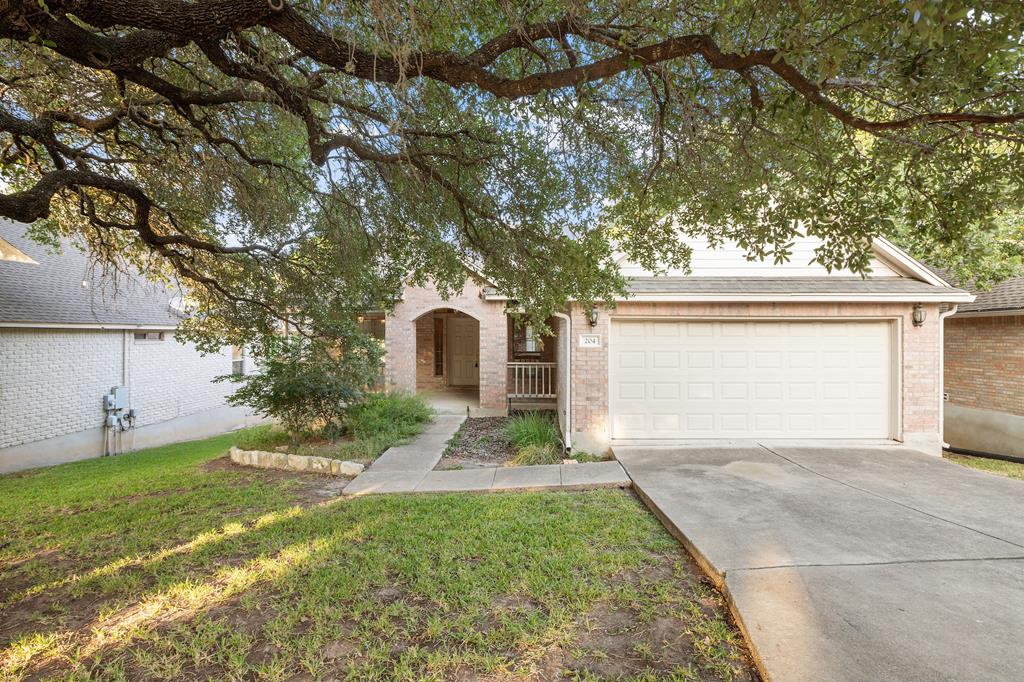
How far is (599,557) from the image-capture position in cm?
395

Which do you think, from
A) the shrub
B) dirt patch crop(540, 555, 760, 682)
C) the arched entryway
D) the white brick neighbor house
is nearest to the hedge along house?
dirt patch crop(540, 555, 760, 682)

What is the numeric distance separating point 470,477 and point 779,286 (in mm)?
6171

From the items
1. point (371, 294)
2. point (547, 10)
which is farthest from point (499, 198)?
point (371, 294)

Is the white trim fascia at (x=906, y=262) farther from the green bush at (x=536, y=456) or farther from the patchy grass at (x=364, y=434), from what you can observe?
the patchy grass at (x=364, y=434)

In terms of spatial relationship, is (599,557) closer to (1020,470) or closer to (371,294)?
(371,294)

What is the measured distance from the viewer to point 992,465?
9211mm

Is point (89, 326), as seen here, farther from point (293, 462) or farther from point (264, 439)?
point (293, 462)

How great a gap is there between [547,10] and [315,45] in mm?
2062

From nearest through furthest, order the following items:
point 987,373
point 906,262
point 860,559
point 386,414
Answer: point 860,559 → point 906,262 → point 386,414 → point 987,373

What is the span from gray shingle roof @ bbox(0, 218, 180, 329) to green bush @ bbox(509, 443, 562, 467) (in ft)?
28.2

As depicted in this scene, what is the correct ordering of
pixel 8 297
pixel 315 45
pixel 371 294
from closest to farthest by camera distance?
pixel 315 45
pixel 371 294
pixel 8 297

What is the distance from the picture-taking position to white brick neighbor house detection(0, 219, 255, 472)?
376 inches

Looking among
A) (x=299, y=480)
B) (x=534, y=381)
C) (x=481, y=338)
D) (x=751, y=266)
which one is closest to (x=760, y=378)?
(x=751, y=266)

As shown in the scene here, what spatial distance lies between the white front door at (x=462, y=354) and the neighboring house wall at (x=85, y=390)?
847 cm
